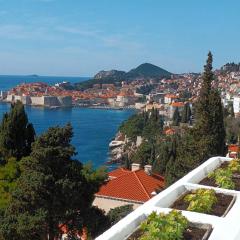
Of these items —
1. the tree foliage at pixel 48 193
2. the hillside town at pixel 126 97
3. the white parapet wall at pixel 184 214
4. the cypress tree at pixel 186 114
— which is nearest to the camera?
the white parapet wall at pixel 184 214

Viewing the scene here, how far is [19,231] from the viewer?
24.9ft

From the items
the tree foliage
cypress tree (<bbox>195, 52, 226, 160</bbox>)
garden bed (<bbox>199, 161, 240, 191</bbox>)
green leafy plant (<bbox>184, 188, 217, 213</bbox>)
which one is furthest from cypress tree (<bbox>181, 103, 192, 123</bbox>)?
green leafy plant (<bbox>184, 188, 217, 213</bbox>)

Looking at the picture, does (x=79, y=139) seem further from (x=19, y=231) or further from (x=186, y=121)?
(x=19, y=231)

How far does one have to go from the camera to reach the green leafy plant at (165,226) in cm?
317

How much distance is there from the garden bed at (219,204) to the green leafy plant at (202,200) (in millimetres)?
42

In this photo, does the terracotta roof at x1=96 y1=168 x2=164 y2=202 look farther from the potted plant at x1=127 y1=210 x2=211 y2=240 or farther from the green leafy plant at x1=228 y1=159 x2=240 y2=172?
the potted plant at x1=127 y1=210 x2=211 y2=240

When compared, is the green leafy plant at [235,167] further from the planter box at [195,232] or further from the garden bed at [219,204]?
the planter box at [195,232]

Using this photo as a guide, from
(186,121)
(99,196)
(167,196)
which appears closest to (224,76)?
(186,121)

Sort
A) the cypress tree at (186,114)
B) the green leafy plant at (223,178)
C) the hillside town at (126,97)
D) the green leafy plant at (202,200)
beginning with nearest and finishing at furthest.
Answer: the green leafy plant at (202,200), the green leafy plant at (223,178), the cypress tree at (186,114), the hillside town at (126,97)

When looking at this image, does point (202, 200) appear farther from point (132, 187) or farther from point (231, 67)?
point (231, 67)

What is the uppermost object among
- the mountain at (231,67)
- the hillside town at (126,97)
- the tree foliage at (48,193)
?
the mountain at (231,67)

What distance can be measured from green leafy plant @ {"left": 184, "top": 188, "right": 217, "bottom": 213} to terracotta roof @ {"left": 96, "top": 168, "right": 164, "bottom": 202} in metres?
10.2

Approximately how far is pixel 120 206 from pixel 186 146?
2800 mm

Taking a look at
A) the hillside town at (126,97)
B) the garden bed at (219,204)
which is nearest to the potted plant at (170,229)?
the garden bed at (219,204)
